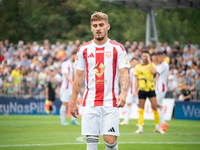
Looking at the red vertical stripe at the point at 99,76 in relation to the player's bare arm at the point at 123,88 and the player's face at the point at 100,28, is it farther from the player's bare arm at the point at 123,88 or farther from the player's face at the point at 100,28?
the player's bare arm at the point at 123,88

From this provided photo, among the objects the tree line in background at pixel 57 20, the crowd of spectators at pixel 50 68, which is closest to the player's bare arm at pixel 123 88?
the crowd of spectators at pixel 50 68

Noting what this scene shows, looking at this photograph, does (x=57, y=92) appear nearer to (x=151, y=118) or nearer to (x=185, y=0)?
(x=151, y=118)

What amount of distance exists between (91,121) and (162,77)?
7456 millimetres

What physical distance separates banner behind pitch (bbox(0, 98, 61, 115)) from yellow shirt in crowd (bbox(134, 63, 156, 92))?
1019 centimetres

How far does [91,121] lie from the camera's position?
5.96 metres

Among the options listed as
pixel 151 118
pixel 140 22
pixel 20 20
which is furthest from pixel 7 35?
pixel 151 118

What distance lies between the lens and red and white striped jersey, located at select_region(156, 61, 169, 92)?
501 inches

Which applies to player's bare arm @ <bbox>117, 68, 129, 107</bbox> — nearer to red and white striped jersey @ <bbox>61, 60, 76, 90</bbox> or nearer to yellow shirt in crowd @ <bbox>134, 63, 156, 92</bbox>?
yellow shirt in crowd @ <bbox>134, 63, 156, 92</bbox>

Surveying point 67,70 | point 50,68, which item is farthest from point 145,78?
point 50,68

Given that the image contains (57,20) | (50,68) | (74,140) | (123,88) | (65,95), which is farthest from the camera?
(57,20)

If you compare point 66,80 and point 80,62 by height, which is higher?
point 80,62

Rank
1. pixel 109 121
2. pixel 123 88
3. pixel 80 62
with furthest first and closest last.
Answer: pixel 80 62 < pixel 123 88 < pixel 109 121

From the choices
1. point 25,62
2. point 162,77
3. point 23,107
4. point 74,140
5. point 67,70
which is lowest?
point 74,140

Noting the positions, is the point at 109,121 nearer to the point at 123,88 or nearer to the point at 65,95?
the point at 123,88
